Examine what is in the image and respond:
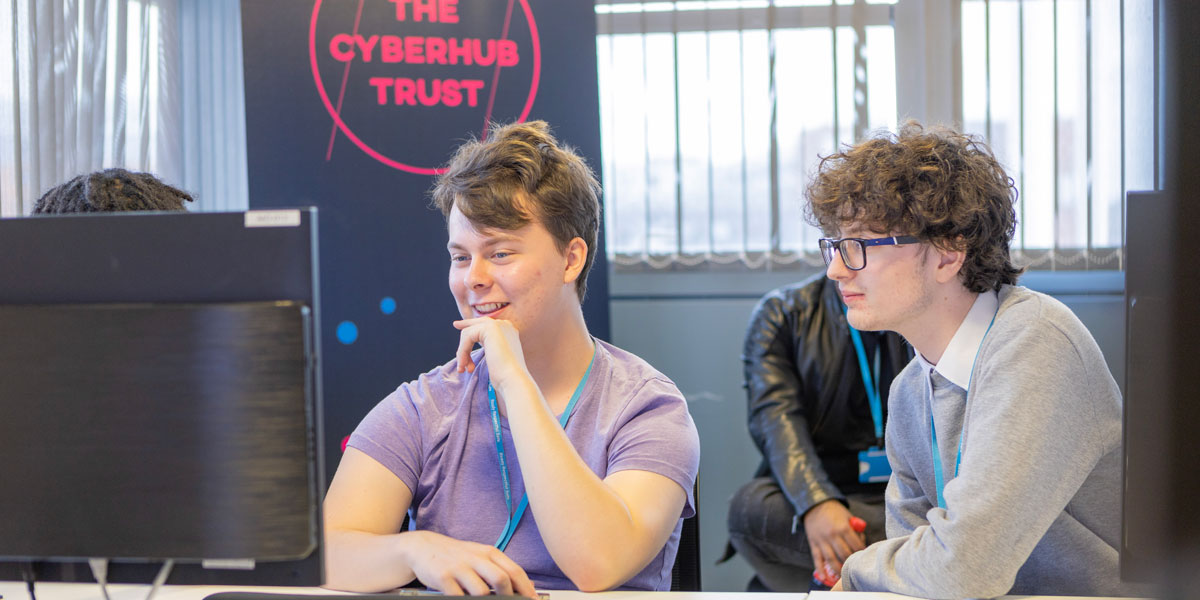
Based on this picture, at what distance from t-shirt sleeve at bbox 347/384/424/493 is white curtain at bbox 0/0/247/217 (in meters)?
1.33

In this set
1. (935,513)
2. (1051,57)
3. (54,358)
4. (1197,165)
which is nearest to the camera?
(1197,165)

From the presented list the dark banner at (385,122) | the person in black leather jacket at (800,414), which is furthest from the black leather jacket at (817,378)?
the dark banner at (385,122)

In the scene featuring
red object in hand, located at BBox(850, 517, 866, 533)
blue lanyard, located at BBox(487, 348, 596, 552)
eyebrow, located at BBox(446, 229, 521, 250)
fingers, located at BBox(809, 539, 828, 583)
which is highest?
eyebrow, located at BBox(446, 229, 521, 250)

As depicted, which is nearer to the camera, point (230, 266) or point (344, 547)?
point (230, 266)

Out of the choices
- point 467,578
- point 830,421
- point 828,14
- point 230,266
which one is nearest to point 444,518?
point 467,578

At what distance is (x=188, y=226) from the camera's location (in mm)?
871

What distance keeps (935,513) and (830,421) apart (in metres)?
1.39

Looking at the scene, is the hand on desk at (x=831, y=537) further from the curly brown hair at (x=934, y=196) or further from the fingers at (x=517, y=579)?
the fingers at (x=517, y=579)

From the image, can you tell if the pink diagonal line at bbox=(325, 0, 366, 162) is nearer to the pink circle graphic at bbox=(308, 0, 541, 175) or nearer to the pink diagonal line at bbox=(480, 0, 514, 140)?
the pink circle graphic at bbox=(308, 0, 541, 175)

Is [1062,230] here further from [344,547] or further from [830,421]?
[344,547]

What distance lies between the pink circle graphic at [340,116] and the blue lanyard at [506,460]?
1.09m

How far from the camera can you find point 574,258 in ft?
4.91

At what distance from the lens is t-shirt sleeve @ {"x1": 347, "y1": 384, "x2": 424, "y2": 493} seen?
1405 millimetres

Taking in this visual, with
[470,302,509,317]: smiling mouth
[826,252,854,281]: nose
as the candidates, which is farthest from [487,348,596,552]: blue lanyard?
[826,252,854,281]: nose
